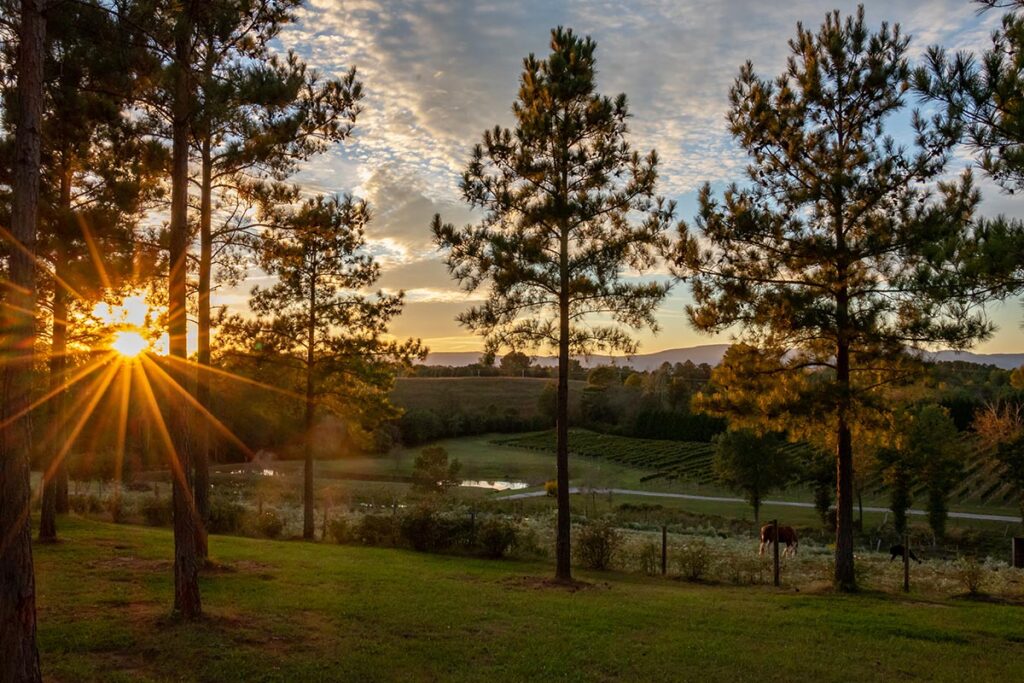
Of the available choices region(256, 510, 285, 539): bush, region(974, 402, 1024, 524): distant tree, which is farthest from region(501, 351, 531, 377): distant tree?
region(974, 402, 1024, 524): distant tree

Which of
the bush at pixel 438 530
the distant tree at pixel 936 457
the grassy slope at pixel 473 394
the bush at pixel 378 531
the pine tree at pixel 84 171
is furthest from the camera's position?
the grassy slope at pixel 473 394

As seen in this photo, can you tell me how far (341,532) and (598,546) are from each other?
7612 millimetres

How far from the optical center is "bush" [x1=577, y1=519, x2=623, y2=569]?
1616 centimetres

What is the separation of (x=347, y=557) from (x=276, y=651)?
837 centimetres

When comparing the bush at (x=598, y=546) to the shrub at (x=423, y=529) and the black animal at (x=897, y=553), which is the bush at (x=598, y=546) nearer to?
the shrub at (x=423, y=529)

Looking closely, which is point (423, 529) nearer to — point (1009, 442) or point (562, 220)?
point (562, 220)

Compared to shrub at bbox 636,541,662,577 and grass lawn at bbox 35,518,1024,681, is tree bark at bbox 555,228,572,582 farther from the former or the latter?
shrub at bbox 636,541,662,577

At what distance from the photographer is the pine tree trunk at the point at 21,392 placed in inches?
209

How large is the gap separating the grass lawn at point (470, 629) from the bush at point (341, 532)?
5.69m

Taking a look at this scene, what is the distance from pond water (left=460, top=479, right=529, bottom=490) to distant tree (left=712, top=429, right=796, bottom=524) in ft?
64.9

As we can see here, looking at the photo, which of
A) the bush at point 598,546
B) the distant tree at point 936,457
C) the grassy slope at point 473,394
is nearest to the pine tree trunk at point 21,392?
the bush at point 598,546

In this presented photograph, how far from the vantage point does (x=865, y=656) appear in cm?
838

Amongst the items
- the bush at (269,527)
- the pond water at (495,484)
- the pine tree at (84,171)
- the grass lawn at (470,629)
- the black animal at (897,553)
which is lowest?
the pond water at (495,484)

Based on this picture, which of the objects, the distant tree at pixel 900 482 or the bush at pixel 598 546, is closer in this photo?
the bush at pixel 598 546
